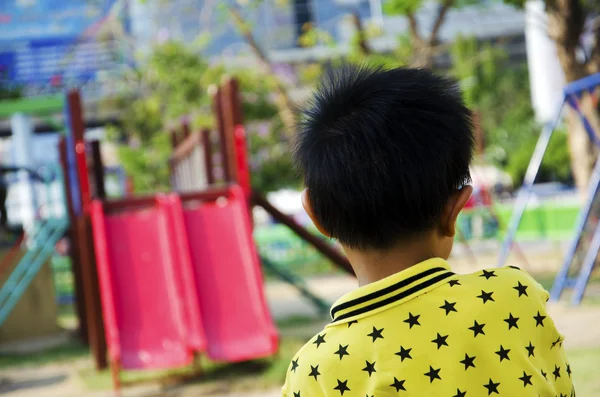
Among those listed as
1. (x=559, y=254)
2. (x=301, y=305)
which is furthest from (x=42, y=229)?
(x=559, y=254)

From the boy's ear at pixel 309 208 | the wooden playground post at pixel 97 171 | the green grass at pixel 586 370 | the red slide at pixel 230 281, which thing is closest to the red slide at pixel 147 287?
the red slide at pixel 230 281

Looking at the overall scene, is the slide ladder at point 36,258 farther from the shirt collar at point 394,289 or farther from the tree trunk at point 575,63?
the shirt collar at point 394,289

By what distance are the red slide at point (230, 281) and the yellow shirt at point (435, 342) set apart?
469cm

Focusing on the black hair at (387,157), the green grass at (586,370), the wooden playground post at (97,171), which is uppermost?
the black hair at (387,157)

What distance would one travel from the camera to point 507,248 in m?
8.63

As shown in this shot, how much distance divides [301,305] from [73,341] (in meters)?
3.20

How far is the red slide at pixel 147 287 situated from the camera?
617cm

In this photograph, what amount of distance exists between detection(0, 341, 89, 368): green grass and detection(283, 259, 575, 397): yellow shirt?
7.66 m

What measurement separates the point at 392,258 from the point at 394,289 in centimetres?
6

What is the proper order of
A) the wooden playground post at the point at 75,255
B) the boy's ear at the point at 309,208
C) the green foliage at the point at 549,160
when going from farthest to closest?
the green foliage at the point at 549,160 → the wooden playground post at the point at 75,255 → the boy's ear at the point at 309,208

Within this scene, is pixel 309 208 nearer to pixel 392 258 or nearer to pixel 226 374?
pixel 392 258

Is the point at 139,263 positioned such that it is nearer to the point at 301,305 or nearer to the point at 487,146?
the point at 301,305

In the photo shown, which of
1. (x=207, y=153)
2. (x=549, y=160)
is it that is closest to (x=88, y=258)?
(x=207, y=153)

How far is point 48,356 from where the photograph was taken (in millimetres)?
8883
